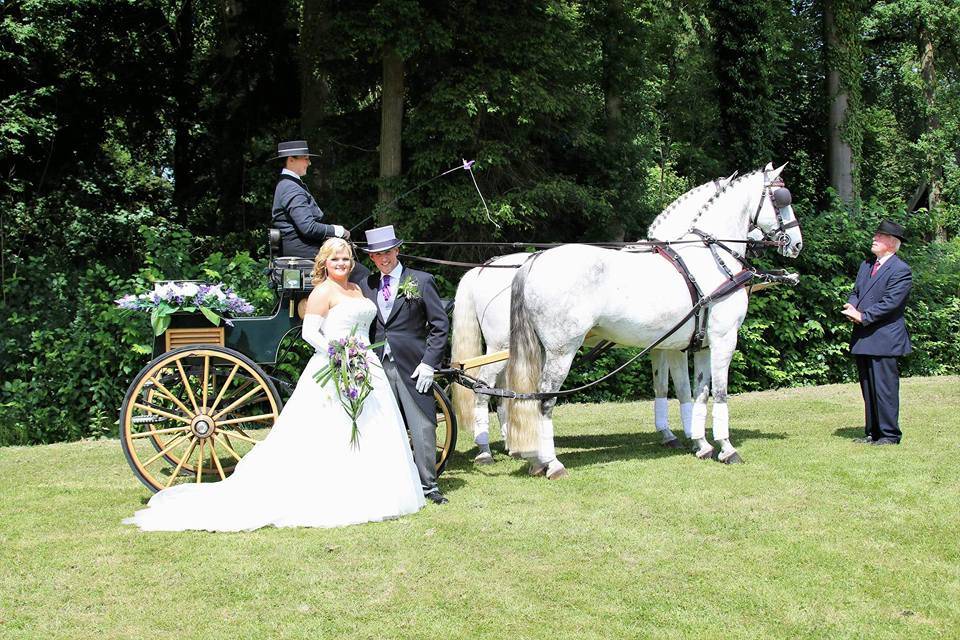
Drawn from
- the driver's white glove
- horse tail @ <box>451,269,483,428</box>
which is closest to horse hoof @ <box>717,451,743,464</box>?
horse tail @ <box>451,269,483,428</box>

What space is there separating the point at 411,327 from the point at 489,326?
1.78 metres

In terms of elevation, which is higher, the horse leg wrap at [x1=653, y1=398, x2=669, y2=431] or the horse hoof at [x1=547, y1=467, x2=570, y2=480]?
the horse leg wrap at [x1=653, y1=398, x2=669, y2=431]

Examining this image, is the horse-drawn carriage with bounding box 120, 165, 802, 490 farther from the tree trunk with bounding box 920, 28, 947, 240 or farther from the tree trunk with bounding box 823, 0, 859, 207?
the tree trunk with bounding box 920, 28, 947, 240

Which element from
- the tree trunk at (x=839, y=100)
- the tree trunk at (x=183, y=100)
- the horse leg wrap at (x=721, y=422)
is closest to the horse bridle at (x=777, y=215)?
the horse leg wrap at (x=721, y=422)

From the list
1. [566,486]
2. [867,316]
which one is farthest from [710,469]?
[867,316]

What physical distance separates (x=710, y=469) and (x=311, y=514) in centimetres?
357

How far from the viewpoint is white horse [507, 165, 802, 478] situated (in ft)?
24.0

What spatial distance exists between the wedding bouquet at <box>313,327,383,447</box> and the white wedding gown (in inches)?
2.9

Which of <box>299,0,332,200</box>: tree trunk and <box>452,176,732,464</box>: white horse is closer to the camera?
<box>452,176,732,464</box>: white horse

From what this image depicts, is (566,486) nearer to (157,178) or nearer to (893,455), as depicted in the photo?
(893,455)

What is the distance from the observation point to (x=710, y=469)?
25.1 ft

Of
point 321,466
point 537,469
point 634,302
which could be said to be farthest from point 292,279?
point 634,302

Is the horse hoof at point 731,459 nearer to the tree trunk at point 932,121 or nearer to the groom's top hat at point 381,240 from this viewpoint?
the groom's top hat at point 381,240

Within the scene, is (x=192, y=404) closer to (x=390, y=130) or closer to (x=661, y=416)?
(x=661, y=416)
